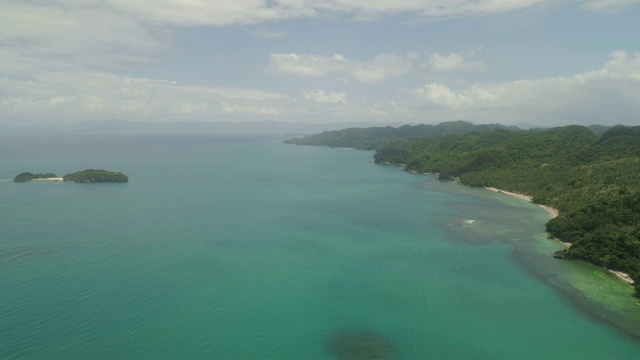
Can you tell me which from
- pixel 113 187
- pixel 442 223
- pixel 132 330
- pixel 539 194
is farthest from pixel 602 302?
pixel 113 187

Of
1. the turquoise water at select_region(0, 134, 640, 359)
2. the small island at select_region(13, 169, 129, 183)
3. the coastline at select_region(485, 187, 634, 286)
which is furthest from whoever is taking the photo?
the small island at select_region(13, 169, 129, 183)

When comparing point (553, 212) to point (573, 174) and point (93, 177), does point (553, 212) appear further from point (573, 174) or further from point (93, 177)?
point (93, 177)

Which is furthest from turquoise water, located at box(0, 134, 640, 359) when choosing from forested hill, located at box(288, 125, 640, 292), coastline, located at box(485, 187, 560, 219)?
forested hill, located at box(288, 125, 640, 292)

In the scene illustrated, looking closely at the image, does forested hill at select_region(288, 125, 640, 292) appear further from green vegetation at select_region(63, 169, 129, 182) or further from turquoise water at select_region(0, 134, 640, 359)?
green vegetation at select_region(63, 169, 129, 182)

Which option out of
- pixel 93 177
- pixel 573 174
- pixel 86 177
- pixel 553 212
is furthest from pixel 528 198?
pixel 86 177

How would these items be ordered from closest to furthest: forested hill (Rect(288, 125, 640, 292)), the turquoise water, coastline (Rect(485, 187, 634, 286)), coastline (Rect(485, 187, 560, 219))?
the turquoise water
coastline (Rect(485, 187, 634, 286))
forested hill (Rect(288, 125, 640, 292))
coastline (Rect(485, 187, 560, 219))

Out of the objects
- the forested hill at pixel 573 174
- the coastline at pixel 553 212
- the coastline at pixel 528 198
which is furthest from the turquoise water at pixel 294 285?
the forested hill at pixel 573 174

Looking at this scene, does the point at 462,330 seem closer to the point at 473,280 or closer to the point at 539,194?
the point at 473,280

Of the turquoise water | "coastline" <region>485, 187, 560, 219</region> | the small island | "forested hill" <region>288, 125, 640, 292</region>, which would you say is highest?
"forested hill" <region>288, 125, 640, 292</region>
